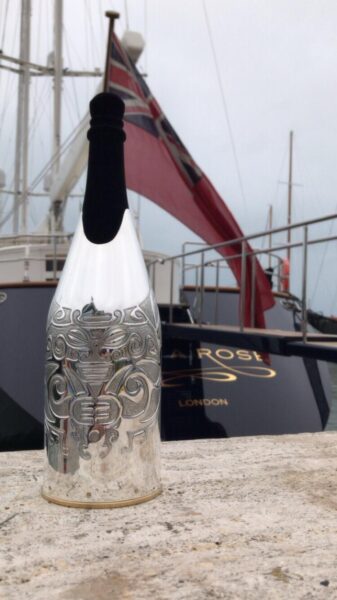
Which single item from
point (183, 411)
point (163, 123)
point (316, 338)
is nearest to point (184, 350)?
point (183, 411)

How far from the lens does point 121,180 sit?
6.31 ft

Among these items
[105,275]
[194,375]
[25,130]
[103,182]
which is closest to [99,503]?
[105,275]

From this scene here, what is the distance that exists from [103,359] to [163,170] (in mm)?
6220

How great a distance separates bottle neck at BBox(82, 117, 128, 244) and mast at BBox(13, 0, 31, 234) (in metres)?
12.2

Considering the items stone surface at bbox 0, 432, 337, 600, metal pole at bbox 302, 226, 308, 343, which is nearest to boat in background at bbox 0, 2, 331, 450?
metal pole at bbox 302, 226, 308, 343

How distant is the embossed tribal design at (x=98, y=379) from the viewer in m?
1.72

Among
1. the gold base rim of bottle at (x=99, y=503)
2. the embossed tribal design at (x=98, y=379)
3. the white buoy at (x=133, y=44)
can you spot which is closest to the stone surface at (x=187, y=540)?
the gold base rim of bottle at (x=99, y=503)

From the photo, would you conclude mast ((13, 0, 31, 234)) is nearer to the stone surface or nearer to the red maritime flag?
the red maritime flag

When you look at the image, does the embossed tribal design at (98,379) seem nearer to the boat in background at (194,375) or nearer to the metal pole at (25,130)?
the boat in background at (194,375)

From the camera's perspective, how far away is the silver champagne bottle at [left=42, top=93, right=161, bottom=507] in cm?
171

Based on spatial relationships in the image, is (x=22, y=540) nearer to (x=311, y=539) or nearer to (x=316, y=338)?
(x=311, y=539)

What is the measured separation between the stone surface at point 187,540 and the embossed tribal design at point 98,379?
0.24 m

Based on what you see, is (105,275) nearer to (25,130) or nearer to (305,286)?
(305,286)

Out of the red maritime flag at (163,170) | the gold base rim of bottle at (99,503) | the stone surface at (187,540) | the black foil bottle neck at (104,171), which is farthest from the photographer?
the red maritime flag at (163,170)
